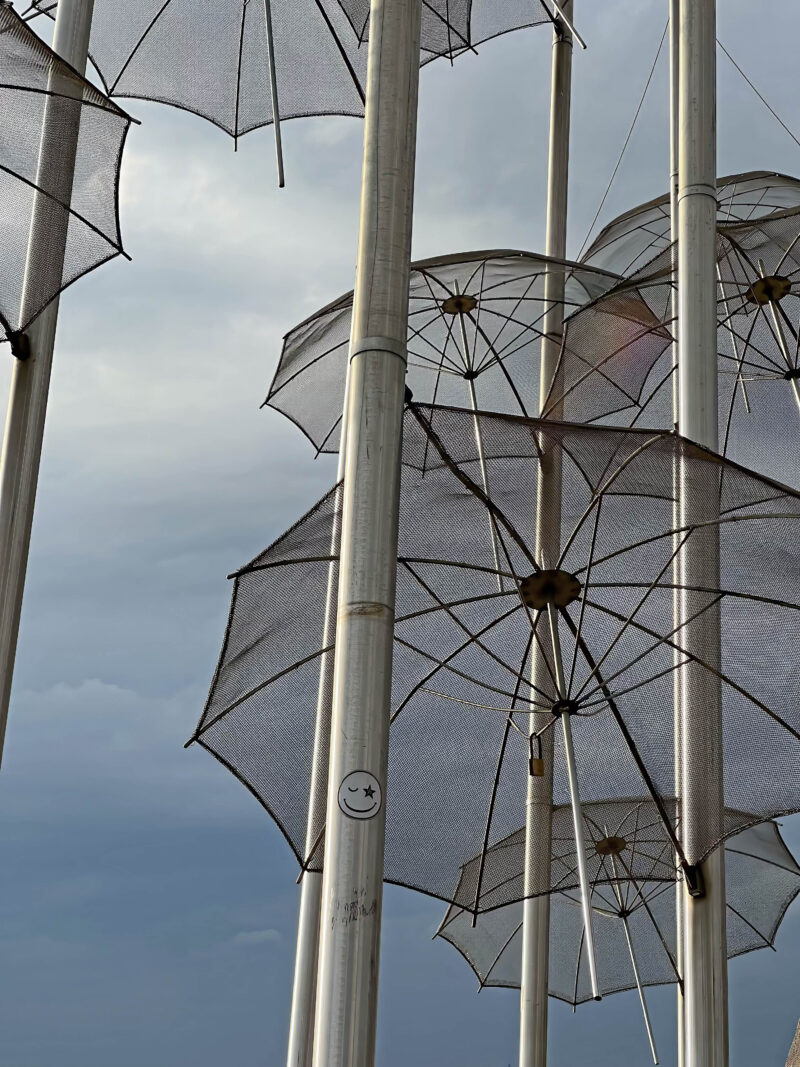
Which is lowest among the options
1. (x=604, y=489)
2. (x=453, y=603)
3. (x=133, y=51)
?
(x=453, y=603)

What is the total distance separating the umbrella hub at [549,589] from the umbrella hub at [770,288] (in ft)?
18.4

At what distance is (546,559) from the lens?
33.6ft

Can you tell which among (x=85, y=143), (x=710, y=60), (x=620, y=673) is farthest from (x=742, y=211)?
(x=85, y=143)

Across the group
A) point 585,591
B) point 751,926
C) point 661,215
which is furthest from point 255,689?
point 661,215

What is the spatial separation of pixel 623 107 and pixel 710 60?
49.8 ft

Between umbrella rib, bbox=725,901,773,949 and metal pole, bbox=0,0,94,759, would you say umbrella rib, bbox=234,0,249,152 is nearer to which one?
metal pole, bbox=0,0,94,759

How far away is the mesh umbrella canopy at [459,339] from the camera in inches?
617

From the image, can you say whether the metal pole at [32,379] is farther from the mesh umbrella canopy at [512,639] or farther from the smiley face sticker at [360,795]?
the smiley face sticker at [360,795]

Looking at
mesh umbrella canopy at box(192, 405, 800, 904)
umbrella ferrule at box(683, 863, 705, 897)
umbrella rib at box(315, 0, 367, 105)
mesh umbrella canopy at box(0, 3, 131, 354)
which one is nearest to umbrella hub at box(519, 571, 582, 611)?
mesh umbrella canopy at box(192, 405, 800, 904)

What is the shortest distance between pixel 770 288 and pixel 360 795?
9.68m

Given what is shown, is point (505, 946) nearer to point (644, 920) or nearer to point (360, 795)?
point (644, 920)

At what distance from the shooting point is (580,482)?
990cm

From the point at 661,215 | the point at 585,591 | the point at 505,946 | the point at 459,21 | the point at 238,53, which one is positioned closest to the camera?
the point at 585,591

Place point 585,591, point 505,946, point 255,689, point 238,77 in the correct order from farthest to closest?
point 505,946, point 238,77, point 255,689, point 585,591
